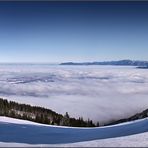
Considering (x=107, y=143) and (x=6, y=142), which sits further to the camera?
(x=6, y=142)

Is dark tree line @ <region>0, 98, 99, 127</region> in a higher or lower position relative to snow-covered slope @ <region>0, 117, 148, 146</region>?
higher

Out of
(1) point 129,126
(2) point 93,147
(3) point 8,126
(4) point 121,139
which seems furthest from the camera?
(3) point 8,126

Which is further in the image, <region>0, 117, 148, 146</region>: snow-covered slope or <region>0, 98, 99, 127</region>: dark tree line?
<region>0, 98, 99, 127</region>: dark tree line

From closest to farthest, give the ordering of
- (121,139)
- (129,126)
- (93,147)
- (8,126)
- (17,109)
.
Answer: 1. (93,147)
2. (121,139)
3. (129,126)
4. (8,126)
5. (17,109)

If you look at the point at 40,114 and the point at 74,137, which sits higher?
the point at 40,114

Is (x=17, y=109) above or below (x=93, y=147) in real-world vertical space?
above

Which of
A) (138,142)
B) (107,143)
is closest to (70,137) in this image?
(107,143)

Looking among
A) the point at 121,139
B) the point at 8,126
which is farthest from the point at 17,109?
the point at 121,139

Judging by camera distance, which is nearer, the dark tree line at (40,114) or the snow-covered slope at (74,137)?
the snow-covered slope at (74,137)

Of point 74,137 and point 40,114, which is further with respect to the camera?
point 40,114

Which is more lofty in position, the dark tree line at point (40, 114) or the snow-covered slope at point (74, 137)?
the dark tree line at point (40, 114)

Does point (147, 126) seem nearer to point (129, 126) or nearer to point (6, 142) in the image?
point (129, 126)
